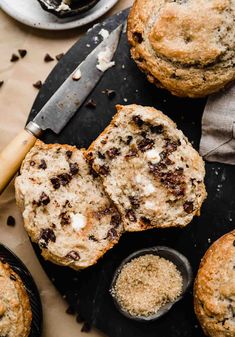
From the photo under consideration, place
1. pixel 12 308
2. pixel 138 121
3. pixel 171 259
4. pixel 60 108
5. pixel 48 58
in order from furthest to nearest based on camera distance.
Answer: pixel 48 58 < pixel 60 108 < pixel 171 259 < pixel 138 121 < pixel 12 308

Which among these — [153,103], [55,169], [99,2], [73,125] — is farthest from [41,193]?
[99,2]

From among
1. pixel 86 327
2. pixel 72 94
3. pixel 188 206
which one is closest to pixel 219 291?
pixel 188 206

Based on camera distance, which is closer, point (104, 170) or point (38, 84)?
point (104, 170)

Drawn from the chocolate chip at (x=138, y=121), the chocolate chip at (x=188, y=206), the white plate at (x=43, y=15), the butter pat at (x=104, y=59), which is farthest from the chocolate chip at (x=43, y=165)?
the white plate at (x=43, y=15)

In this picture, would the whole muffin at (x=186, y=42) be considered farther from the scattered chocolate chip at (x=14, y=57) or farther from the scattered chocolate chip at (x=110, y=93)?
the scattered chocolate chip at (x=14, y=57)

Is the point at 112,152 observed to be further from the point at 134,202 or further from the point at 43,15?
the point at 43,15

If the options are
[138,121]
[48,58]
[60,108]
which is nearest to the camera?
[138,121]
